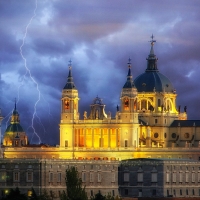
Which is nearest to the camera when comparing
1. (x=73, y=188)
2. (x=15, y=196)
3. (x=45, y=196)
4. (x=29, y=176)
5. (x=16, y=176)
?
(x=15, y=196)

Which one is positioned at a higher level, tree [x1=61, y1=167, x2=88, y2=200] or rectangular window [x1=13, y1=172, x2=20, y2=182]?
rectangular window [x1=13, y1=172, x2=20, y2=182]

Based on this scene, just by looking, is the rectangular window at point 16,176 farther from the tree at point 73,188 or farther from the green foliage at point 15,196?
the green foliage at point 15,196

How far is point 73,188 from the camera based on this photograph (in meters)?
178

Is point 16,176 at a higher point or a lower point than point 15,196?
higher

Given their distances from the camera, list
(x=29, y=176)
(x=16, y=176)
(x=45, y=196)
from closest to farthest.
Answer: (x=45, y=196) → (x=29, y=176) → (x=16, y=176)

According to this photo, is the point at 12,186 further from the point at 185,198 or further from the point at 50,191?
the point at 185,198

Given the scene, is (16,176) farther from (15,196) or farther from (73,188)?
(15,196)

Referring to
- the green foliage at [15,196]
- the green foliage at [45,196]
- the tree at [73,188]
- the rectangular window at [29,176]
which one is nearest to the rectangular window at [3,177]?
the rectangular window at [29,176]

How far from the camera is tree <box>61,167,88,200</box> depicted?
176 metres

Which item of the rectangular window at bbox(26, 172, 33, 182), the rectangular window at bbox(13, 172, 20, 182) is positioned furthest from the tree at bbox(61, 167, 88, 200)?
the rectangular window at bbox(13, 172, 20, 182)

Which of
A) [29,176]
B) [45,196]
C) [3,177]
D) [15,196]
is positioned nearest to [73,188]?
[45,196]

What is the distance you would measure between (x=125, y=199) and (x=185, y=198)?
9377 millimetres

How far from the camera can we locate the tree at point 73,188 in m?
176

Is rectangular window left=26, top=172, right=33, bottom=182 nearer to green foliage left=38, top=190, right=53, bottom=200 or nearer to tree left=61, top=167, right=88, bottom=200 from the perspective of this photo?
tree left=61, top=167, right=88, bottom=200
